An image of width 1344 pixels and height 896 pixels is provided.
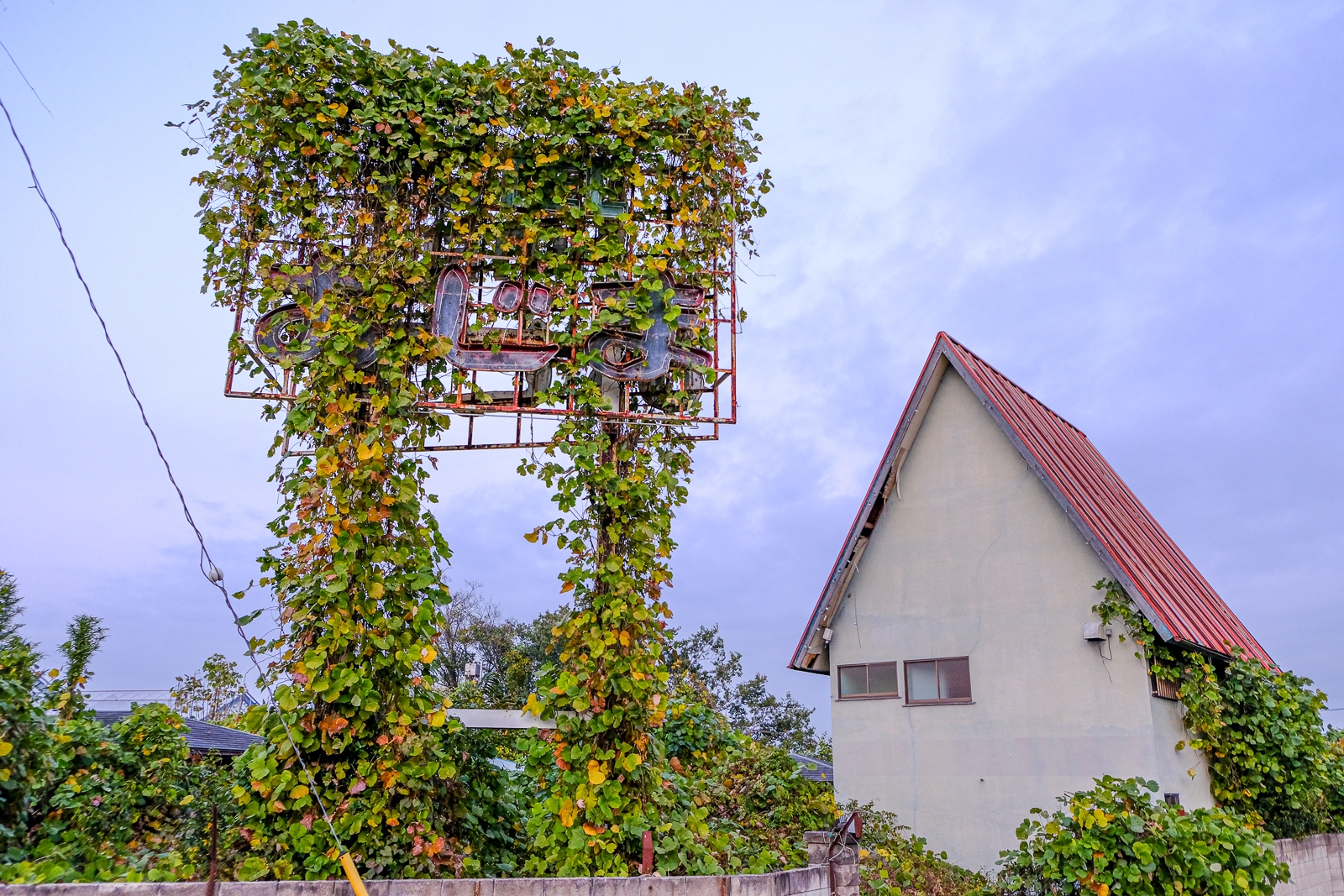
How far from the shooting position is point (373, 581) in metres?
6.23

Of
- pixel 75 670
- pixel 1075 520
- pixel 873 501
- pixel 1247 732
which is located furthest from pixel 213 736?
pixel 1247 732

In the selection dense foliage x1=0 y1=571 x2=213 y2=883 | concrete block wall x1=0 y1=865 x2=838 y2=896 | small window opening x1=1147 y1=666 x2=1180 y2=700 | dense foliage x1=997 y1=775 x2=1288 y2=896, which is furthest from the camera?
small window opening x1=1147 y1=666 x2=1180 y2=700

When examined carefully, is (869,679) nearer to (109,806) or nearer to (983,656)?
(983,656)

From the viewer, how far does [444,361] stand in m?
7.00

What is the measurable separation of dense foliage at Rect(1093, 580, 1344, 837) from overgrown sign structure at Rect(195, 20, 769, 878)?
6782 millimetres

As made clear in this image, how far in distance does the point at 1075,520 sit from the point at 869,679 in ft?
11.7

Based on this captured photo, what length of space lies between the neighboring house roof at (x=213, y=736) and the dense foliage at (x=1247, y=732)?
10914 millimetres

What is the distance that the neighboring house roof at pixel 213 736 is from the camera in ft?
40.2

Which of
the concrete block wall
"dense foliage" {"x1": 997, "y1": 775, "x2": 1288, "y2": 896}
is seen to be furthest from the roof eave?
the concrete block wall

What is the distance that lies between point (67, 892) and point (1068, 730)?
993 cm

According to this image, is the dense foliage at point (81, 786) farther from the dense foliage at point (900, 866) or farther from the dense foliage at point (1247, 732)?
the dense foliage at point (1247, 732)

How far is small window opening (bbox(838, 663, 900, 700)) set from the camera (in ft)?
41.5

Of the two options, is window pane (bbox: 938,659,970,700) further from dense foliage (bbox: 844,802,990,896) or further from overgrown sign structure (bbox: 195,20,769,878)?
overgrown sign structure (bbox: 195,20,769,878)

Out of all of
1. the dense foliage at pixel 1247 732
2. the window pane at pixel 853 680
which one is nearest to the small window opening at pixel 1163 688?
the dense foliage at pixel 1247 732
